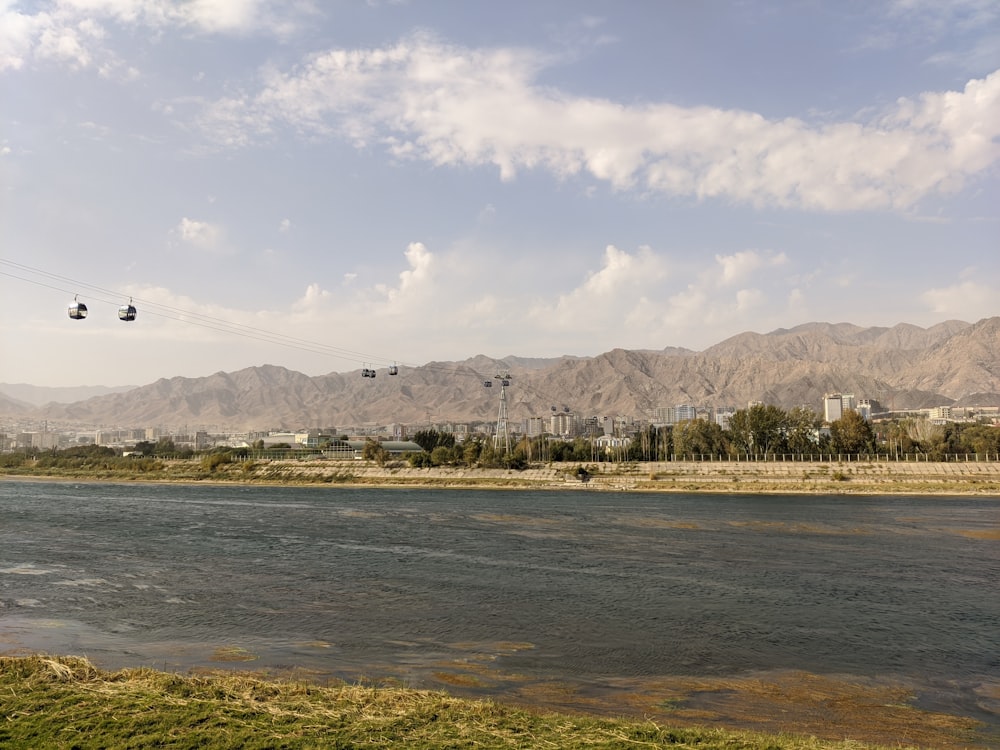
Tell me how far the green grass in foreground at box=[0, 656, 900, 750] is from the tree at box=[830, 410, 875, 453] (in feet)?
318

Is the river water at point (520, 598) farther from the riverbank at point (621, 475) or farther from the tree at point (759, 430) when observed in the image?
the tree at point (759, 430)

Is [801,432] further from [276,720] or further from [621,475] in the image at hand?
[276,720]

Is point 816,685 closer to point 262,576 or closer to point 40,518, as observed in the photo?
point 262,576

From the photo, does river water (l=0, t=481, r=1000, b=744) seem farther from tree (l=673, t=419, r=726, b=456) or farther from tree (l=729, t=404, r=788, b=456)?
tree (l=673, t=419, r=726, b=456)

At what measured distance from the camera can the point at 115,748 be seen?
8.27 m

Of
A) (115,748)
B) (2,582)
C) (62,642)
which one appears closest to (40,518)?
(2,582)

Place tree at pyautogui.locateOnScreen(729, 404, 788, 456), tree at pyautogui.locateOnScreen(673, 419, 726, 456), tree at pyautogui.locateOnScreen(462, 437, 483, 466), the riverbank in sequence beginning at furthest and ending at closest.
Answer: tree at pyautogui.locateOnScreen(673, 419, 726, 456) < tree at pyautogui.locateOnScreen(462, 437, 483, 466) < tree at pyautogui.locateOnScreen(729, 404, 788, 456) < the riverbank

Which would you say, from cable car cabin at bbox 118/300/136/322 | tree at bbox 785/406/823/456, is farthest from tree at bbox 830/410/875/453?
cable car cabin at bbox 118/300/136/322

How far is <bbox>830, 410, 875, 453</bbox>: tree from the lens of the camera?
95.9m

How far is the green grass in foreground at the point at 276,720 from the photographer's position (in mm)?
8719

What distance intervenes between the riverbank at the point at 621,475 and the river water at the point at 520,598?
29.3 m

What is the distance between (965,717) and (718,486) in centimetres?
7173

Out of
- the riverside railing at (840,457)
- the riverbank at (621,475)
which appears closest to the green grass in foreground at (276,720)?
the riverbank at (621,475)

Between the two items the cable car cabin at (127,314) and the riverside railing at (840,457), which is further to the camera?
the riverside railing at (840,457)
